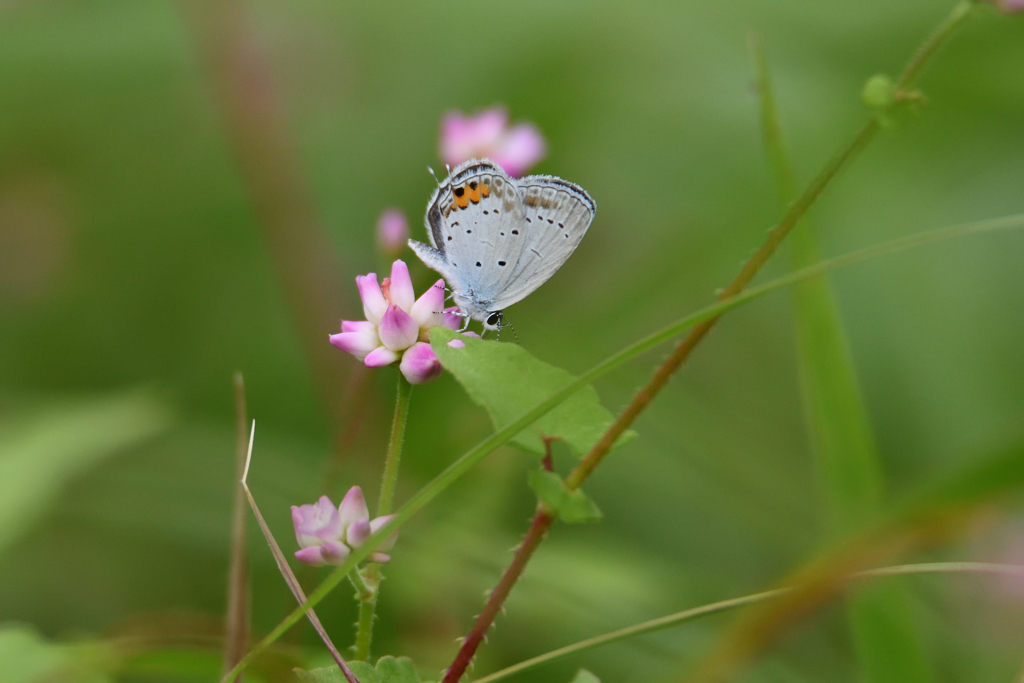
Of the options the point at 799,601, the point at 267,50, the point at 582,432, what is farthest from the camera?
the point at 267,50

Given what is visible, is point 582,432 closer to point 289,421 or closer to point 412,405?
point 412,405

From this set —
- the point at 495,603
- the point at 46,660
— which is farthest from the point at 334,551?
Answer: the point at 46,660

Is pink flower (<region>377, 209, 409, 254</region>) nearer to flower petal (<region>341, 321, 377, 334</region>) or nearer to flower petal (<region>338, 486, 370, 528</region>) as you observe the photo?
flower petal (<region>341, 321, 377, 334</region>)

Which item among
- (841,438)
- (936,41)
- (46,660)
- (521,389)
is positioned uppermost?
(936,41)

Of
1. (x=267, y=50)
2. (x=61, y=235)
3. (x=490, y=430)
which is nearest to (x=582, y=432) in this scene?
(x=490, y=430)

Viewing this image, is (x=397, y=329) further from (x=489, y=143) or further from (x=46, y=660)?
(x=489, y=143)

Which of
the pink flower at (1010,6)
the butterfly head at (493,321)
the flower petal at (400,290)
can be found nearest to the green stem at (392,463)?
the flower petal at (400,290)
